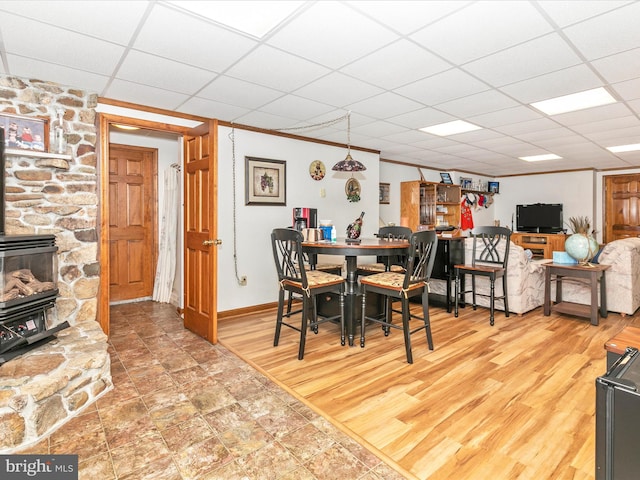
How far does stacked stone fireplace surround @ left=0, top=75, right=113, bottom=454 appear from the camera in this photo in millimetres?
2076

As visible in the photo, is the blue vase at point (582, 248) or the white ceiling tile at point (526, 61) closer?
the white ceiling tile at point (526, 61)

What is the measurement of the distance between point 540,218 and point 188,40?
829 cm

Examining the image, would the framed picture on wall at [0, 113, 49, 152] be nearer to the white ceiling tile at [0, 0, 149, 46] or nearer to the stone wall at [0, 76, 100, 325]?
the stone wall at [0, 76, 100, 325]

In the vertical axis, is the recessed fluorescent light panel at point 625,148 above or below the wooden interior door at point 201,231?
above

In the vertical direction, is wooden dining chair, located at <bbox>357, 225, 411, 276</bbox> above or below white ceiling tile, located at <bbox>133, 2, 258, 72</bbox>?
below

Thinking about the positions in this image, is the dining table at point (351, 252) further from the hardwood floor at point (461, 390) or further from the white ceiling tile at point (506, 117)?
the white ceiling tile at point (506, 117)

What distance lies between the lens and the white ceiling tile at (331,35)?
6.54 feet

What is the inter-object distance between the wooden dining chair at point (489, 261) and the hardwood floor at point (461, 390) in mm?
447

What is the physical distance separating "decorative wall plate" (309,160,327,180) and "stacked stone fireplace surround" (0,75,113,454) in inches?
104

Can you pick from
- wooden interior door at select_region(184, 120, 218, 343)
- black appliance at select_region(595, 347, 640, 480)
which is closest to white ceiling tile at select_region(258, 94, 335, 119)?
wooden interior door at select_region(184, 120, 218, 343)

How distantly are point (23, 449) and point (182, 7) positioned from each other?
8.21ft

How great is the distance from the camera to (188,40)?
2287mm

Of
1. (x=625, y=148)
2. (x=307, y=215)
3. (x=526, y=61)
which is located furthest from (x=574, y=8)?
(x=625, y=148)

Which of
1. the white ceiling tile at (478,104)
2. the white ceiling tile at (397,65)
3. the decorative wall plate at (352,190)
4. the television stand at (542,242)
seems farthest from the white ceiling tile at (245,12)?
the television stand at (542,242)
